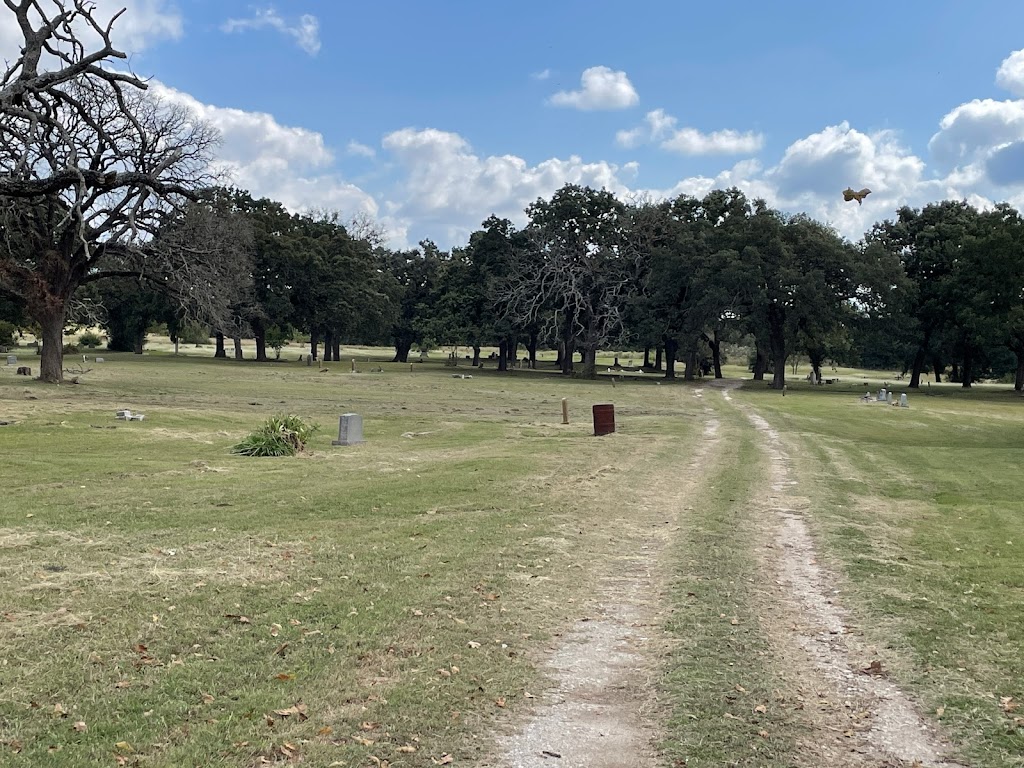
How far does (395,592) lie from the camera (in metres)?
7.18

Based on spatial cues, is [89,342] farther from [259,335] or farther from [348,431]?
[348,431]

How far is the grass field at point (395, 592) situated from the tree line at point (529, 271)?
13.7m

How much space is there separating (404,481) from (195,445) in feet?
22.1

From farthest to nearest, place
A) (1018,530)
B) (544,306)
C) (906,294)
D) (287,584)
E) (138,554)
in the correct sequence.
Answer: (544,306) < (906,294) < (1018,530) < (138,554) < (287,584)

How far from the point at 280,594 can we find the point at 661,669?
3.29m

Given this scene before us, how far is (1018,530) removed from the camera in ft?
35.3

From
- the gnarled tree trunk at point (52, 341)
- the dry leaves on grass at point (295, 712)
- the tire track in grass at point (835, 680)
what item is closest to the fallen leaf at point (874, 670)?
the tire track in grass at point (835, 680)

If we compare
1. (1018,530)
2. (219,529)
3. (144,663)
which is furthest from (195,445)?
(1018,530)

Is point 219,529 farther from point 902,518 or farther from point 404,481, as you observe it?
point 902,518

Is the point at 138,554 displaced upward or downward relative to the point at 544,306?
downward

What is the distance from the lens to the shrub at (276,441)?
1642cm

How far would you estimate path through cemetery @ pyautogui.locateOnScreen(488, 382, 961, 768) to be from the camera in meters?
4.45

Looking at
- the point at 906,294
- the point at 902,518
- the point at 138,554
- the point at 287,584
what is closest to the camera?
the point at 287,584

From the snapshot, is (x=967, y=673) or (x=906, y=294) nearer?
(x=967, y=673)
